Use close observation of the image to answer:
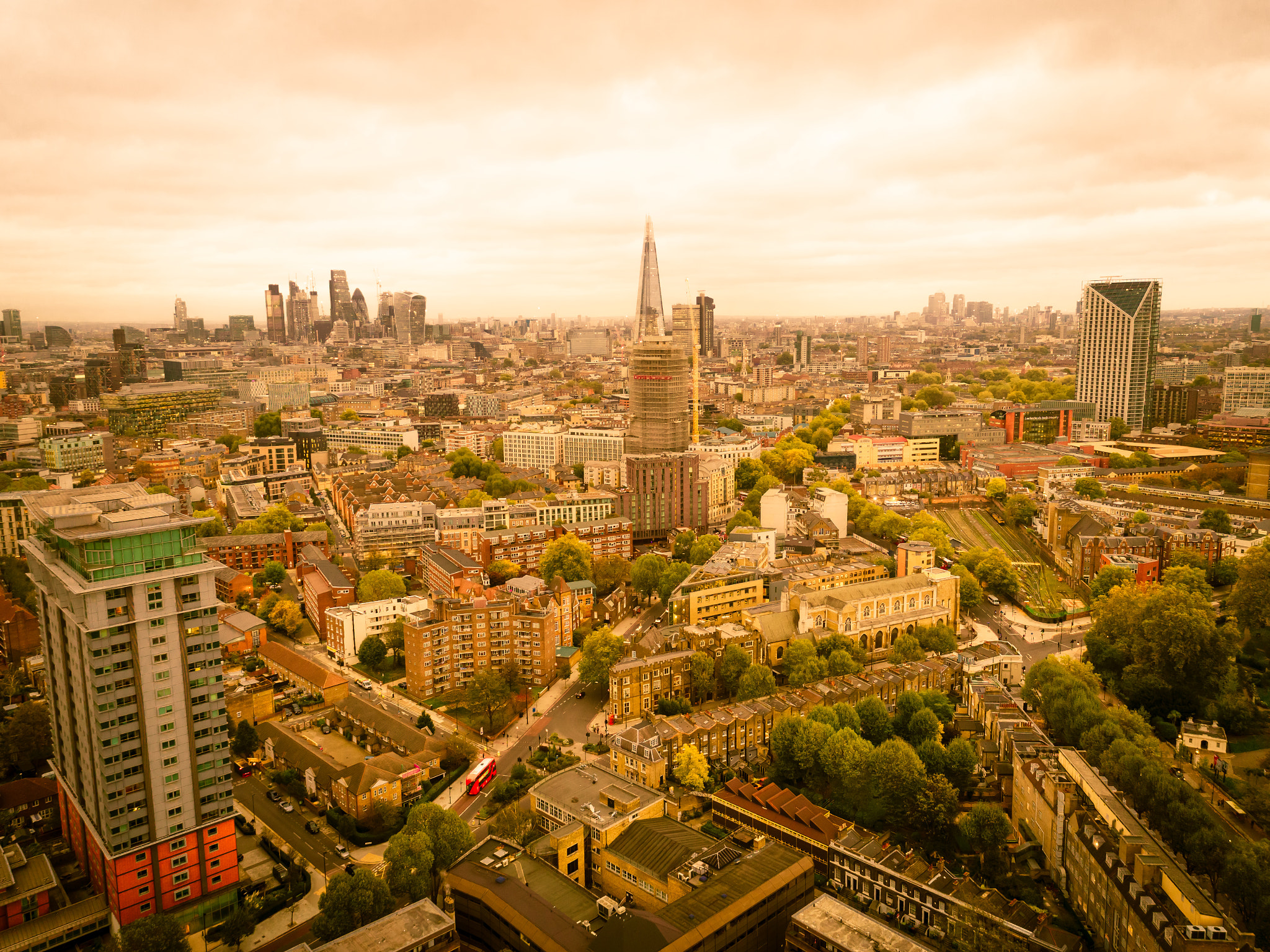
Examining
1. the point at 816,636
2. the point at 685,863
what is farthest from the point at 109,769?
the point at 816,636

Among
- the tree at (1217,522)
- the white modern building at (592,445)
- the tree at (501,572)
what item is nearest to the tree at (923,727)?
the tree at (501,572)

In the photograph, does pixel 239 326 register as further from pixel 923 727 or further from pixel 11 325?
pixel 923 727

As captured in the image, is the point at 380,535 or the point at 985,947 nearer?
the point at 985,947

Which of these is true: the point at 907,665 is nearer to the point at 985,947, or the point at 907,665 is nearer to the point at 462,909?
the point at 985,947

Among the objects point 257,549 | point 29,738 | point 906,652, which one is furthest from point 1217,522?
point 29,738

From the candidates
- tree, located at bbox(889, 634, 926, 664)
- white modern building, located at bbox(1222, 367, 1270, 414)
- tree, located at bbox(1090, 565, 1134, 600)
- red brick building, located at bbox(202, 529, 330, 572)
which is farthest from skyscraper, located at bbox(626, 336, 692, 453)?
white modern building, located at bbox(1222, 367, 1270, 414)

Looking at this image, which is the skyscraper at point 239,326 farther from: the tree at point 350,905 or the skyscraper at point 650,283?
the tree at point 350,905
